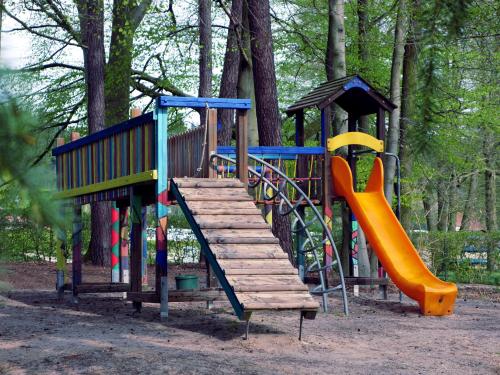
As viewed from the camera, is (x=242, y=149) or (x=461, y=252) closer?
(x=242, y=149)

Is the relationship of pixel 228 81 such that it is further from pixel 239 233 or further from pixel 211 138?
pixel 239 233

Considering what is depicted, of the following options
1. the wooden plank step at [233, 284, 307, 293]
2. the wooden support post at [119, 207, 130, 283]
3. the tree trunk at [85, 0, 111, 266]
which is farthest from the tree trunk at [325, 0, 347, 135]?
the wooden plank step at [233, 284, 307, 293]

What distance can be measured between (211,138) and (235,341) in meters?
3.06

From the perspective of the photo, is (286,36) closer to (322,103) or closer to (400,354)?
(322,103)

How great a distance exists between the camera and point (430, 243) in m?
18.6

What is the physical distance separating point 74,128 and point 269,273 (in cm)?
1480

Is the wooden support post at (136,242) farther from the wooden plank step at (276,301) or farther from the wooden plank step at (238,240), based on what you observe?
the wooden plank step at (276,301)

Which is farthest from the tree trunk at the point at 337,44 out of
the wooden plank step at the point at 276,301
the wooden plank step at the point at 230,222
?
the wooden plank step at the point at 276,301

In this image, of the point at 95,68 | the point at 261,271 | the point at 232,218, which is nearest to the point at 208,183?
the point at 232,218

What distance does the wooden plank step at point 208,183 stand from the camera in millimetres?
9500

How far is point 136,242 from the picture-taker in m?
10.4

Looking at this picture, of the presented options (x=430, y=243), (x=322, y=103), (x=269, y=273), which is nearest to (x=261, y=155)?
(x=322, y=103)

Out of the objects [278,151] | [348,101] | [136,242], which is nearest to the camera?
[136,242]

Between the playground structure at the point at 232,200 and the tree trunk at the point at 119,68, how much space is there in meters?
7.15
